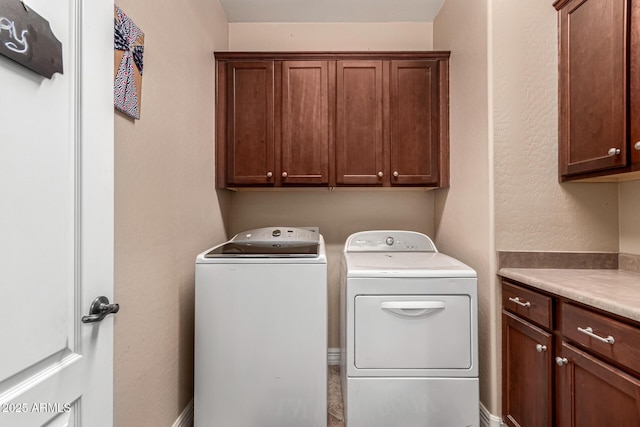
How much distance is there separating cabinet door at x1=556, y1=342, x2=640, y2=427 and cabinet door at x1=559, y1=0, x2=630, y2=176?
33.8 inches

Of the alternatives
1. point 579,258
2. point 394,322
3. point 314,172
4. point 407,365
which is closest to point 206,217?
point 314,172

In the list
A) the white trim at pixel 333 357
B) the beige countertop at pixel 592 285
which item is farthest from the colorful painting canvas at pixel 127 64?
the white trim at pixel 333 357

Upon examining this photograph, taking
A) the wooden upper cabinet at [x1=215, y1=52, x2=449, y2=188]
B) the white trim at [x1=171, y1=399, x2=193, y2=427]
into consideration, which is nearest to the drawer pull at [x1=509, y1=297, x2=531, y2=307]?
the wooden upper cabinet at [x1=215, y1=52, x2=449, y2=188]

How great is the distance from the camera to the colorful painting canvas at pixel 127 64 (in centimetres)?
108

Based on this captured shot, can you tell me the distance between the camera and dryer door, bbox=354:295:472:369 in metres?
1.53

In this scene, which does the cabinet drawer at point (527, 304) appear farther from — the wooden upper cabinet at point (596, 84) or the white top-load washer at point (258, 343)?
the white top-load washer at point (258, 343)

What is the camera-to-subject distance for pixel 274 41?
2.48 m

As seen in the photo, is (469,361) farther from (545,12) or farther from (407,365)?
(545,12)

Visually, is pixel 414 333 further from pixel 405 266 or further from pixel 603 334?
pixel 603 334

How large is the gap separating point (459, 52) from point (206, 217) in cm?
202

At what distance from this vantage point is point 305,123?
7.03ft

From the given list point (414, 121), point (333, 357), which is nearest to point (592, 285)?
point (414, 121)

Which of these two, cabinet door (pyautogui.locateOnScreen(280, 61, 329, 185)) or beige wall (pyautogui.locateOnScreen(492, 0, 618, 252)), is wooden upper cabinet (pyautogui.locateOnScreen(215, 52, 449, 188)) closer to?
cabinet door (pyautogui.locateOnScreen(280, 61, 329, 185))

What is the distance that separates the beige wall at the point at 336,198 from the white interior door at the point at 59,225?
168cm
